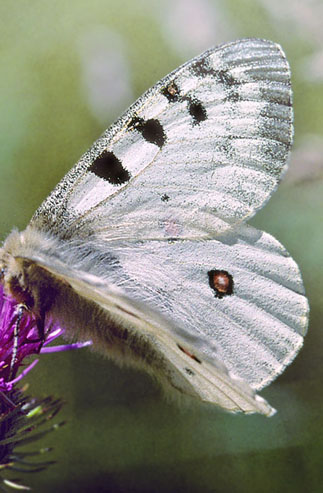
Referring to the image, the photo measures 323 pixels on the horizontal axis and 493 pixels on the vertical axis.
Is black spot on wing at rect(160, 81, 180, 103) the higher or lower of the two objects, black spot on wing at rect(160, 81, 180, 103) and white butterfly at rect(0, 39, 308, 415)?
the higher

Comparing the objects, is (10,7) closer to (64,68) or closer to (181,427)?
(64,68)

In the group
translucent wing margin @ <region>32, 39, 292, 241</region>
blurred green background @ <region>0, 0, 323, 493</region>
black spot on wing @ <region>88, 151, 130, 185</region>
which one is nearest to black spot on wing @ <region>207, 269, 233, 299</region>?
translucent wing margin @ <region>32, 39, 292, 241</region>

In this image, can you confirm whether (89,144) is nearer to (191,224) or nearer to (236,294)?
(191,224)

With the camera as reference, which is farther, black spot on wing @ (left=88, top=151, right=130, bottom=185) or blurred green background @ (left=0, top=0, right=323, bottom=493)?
blurred green background @ (left=0, top=0, right=323, bottom=493)

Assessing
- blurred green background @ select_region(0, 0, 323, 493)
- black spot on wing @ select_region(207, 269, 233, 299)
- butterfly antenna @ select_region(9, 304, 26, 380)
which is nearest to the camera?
butterfly antenna @ select_region(9, 304, 26, 380)

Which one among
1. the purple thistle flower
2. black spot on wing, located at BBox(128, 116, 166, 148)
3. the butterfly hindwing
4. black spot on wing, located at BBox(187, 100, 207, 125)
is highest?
black spot on wing, located at BBox(187, 100, 207, 125)

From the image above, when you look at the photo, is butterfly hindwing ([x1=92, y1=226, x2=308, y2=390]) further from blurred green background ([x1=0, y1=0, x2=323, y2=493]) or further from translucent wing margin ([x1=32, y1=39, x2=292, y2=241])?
blurred green background ([x1=0, y1=0, x2=323, y2=493])

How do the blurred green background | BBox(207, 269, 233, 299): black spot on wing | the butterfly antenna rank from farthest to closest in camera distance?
the blurred green background < BBox(207, 269, 233, 299): black spot on wing < the butterfly antenna

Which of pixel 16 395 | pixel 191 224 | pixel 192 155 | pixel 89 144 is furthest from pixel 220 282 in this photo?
pixel 89 144
